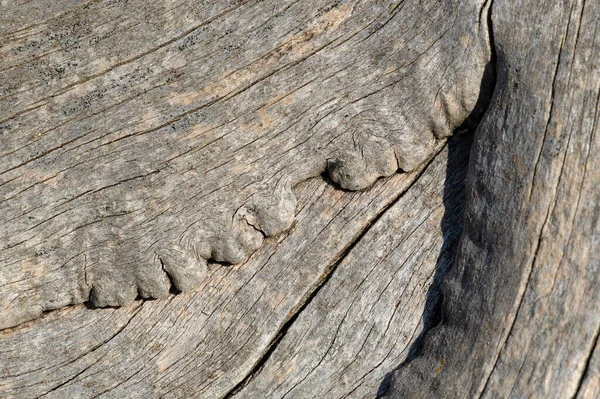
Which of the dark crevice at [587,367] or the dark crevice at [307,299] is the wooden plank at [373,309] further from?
the dark crevice at [587,367]

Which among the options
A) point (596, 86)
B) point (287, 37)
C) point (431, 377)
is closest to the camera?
point (596, 86)

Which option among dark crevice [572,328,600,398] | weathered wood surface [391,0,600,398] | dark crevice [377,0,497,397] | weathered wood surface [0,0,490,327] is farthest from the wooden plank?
dark crevice [572,328,600,398]

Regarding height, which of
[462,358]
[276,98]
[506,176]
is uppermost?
[276,98]

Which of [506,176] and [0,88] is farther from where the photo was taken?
[0,88]

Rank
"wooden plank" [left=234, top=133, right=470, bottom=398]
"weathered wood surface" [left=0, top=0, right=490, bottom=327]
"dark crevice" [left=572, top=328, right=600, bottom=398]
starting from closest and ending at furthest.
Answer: "dark crevice" [left=572, top=328, right=600, bottom=398]
"weathered wood surface" [left=0, top=0, right=490, bottom=327]
"wooden plank" [left=234, top=133, right=470, bottom=398]

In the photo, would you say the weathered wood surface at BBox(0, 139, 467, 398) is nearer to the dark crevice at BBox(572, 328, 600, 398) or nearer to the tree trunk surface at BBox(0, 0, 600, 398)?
the tree trunk surface at BBox(0, 0, 600, 398)

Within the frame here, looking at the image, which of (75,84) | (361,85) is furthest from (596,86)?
(75,84)

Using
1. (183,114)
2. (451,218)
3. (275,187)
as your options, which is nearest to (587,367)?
(451,218)

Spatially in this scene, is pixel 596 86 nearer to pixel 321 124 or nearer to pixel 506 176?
pixel 506 176
